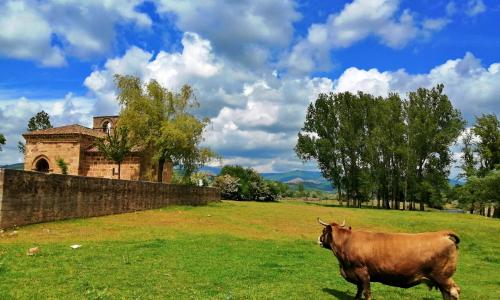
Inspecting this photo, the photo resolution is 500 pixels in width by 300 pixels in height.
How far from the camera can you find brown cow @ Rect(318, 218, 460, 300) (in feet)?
28.7

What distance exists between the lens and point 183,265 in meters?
13.5

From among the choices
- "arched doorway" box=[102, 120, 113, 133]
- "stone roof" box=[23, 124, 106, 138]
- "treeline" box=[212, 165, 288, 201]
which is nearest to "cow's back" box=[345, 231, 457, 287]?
"stone roof" box=[23, 124, 106, 138]

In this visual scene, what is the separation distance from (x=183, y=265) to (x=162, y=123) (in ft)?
95.9

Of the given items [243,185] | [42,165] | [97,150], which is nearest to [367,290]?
[97,150]

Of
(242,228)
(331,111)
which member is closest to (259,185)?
(331,111)

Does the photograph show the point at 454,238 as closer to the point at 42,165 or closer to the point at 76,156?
the point at 76,156

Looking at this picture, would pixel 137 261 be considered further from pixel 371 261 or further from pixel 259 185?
pixel 259 185

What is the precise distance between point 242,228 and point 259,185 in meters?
51.4

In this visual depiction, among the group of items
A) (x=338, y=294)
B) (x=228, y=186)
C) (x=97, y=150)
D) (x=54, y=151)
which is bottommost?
(x=338, y=294)

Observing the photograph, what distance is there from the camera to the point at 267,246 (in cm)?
1878

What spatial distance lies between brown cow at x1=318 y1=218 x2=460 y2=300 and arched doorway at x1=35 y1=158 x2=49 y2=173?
1896 inches

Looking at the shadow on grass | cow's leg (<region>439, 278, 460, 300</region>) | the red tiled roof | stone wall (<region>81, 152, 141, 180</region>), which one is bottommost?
the shadow on grass


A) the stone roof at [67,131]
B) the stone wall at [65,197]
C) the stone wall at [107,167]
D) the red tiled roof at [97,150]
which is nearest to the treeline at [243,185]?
the stone wall at [107,167]

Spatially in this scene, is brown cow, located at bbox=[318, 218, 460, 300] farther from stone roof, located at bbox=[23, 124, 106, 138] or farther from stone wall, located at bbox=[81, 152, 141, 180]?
stone roof, located at bbox=[23, 124, 106, 138]
